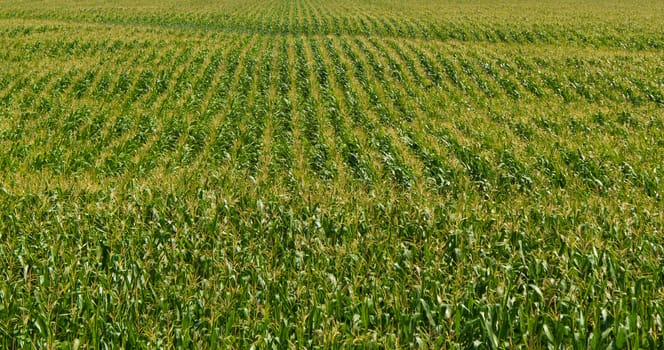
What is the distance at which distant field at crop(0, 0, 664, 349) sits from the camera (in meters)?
3.93

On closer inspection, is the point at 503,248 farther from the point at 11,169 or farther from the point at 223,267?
the point at 11,169

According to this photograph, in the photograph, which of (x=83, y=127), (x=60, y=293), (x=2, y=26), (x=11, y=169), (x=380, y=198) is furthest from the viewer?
(x=2, y=26)

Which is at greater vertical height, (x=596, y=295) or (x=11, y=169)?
(x=596, y=295)

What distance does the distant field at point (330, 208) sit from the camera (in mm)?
3930

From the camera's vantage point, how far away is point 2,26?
1174 inches

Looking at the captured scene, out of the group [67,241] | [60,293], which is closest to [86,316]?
[60,293]

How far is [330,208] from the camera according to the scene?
21.2ft

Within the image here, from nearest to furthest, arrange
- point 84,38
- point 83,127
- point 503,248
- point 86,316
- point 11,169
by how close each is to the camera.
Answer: point 86,316 → point 503,248 → point 11,169 → point 83,127 → point 84,38

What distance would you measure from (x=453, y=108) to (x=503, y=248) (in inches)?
367

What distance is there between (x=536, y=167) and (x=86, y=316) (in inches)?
305

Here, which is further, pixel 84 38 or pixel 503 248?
pixel 84 38

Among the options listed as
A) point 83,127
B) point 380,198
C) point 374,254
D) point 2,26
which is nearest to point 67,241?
point 374,254

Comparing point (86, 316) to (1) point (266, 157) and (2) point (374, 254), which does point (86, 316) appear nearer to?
(2) point (374, 254)

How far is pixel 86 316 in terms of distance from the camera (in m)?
3.97
